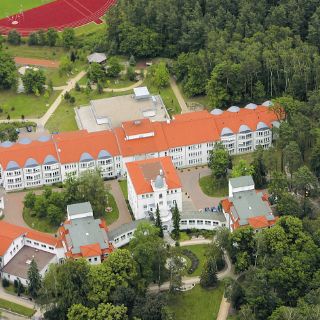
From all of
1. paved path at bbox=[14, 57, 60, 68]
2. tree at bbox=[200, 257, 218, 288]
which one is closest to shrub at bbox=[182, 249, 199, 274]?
tree at bbox=[200, 257, 218, 288]

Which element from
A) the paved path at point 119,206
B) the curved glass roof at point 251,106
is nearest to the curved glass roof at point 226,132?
the curved glass roof at point 251,106

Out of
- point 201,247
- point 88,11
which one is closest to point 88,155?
point 201,247

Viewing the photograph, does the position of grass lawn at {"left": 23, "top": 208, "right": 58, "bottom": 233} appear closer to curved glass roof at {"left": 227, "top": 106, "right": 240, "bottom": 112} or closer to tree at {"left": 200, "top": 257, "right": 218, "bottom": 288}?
tree at {"left": 200, "top": 257, "right": 218, "bottom": 288}

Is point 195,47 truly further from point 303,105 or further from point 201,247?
point 201,247

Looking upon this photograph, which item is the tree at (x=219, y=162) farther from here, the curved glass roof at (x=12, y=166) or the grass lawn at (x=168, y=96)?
the curved glass roof at (x=12, y=166)

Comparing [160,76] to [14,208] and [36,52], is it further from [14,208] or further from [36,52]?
[14,208]
